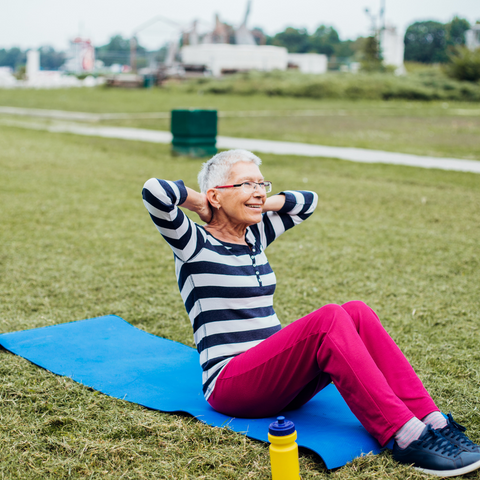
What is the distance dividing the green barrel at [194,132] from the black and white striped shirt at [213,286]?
861 centimetres

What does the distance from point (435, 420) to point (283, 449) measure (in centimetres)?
69

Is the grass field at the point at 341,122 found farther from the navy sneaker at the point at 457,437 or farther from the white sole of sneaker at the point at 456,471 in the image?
the white sole of sneaker at the point at 456,471

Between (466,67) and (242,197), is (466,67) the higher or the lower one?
the higher one

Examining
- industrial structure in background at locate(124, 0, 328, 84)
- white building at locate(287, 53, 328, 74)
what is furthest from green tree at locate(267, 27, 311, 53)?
white building at locate(287, 53, 328, 74)

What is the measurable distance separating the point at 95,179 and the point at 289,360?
7.37 metres

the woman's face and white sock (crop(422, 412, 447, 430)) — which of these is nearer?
white sock (crop(422, 412, 447, 430))

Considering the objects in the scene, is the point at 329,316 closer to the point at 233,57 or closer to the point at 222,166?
the point at 222,166

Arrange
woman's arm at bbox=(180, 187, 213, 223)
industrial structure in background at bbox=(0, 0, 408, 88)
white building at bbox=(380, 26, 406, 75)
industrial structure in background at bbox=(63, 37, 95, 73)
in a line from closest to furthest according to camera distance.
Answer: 1. woman's arm at bbox=(180, 187, 213, 223)
2. industrial structure in background at bbox=(0, 0, 408, 88)
3. white building at bbox=(380, 26, 406, 75)
4. industrial structure in background at bbox=(63, 37, 95, 73)

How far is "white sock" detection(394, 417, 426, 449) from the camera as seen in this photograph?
7.69 feet

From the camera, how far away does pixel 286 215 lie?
10.6 feet

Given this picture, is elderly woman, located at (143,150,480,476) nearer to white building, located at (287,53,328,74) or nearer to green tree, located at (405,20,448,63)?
white building, located at (287,53,328,74)

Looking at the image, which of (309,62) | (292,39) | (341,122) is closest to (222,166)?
(341,122)

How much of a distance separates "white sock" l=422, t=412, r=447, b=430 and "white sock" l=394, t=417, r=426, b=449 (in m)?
0.07

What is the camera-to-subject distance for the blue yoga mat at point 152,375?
258 cm
